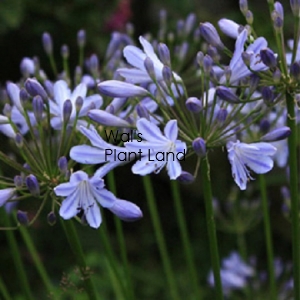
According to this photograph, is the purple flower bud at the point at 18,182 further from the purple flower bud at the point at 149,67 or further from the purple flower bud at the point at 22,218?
the purple flower bud at the point at 149,67

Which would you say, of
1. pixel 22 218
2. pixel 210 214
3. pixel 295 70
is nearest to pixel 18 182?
pixel 22 218

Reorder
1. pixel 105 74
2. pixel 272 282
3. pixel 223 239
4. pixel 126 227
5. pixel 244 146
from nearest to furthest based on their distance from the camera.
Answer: pixel 244 146
pixel 272 282
pixel 105 74
pixel 223 239
pixel 126 227

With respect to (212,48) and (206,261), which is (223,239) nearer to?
(206,261)

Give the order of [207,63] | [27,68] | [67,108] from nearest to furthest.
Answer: [207,63] < [67,108] < [27,68]

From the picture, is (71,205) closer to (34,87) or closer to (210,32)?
(34,87)

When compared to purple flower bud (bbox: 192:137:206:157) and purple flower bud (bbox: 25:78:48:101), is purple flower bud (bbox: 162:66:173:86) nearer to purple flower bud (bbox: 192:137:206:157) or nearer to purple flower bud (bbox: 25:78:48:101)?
purple flower bud (bbox: 192:137:206:157)

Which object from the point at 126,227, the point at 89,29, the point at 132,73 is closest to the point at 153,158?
the point at 132,73

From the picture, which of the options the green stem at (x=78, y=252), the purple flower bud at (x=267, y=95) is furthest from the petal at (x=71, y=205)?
the purple flower bud at (x=267, y=95)

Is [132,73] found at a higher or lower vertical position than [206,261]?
higher
